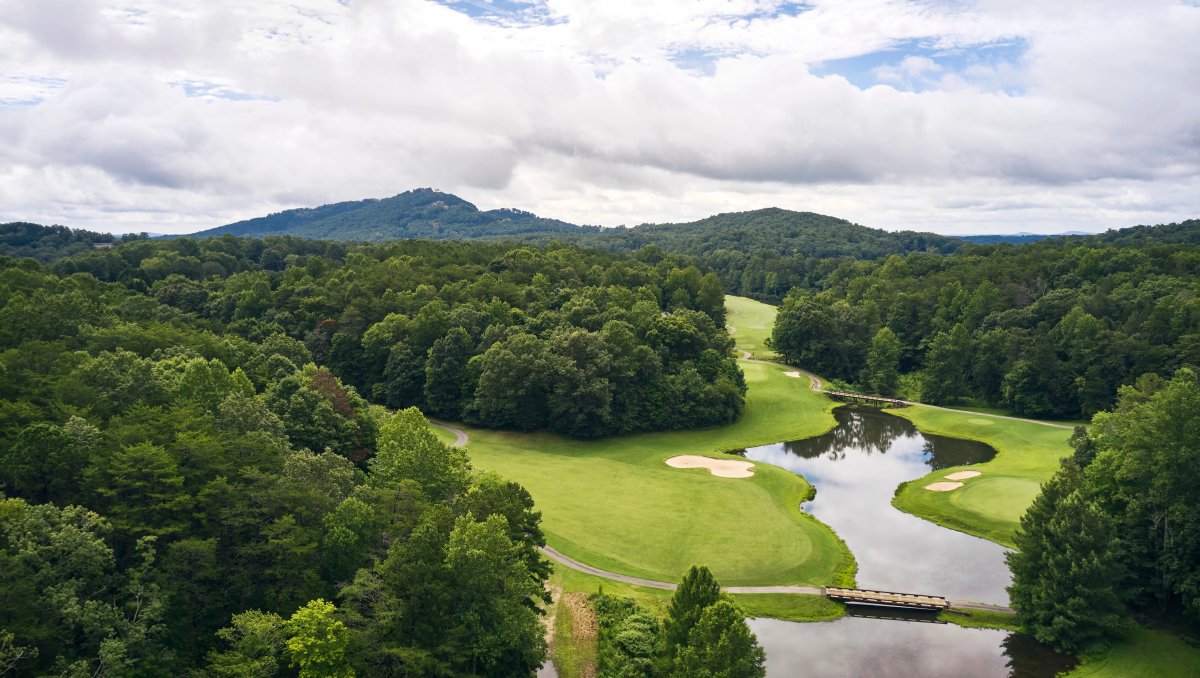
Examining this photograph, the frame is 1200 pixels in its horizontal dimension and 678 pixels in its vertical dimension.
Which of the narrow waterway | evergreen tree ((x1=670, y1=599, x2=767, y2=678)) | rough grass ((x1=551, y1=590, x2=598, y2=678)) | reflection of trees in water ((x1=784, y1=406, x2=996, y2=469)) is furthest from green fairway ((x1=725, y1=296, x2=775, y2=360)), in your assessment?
evergreen tree ((x1=670, y1=599, x2=767, y2=678))

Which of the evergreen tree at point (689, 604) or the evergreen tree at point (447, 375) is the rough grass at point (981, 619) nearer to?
the evergreen tree at point (689, 604)

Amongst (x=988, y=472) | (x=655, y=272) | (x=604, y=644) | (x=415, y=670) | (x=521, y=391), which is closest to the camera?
(x=415, y=670)

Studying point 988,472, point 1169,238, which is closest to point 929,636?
point 988,472

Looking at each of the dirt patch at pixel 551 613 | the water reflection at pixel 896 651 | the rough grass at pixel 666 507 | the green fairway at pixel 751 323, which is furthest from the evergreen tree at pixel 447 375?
the green fairway at pixel 751 323

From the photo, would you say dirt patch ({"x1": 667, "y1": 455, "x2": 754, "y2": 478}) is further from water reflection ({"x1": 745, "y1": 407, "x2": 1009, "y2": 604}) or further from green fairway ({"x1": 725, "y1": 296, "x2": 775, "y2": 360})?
green fairway ({"x1": 725, "y1": 296, "x2": 775, "y2": 360})

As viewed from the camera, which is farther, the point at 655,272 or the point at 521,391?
the point at 655,272

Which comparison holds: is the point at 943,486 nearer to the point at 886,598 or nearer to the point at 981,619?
the point at 981,619

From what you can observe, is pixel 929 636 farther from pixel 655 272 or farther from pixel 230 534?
pixel 655 272
